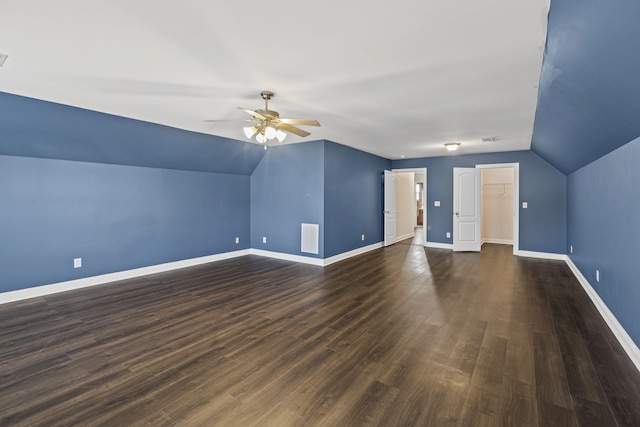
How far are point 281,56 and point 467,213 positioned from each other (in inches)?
257

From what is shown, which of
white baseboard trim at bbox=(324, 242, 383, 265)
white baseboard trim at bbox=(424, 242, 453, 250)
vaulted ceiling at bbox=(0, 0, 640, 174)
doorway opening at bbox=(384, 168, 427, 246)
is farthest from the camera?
doorway opening at bbox=(384, 168, 427, 246)

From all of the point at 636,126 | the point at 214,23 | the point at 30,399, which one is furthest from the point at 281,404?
the point at 636,126

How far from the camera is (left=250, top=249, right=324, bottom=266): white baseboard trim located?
6045 millimetres

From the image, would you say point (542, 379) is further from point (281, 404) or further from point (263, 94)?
point (263, 94)

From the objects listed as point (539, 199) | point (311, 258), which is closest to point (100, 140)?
point (311, 258)

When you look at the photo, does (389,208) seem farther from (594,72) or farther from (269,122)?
(594,72)

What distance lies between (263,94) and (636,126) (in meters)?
3.16

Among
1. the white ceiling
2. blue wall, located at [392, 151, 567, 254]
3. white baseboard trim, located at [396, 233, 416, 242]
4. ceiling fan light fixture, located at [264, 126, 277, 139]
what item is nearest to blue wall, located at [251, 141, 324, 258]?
the white ceiling

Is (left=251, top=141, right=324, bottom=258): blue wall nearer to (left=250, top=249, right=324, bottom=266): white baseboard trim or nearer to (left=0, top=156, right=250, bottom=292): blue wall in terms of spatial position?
(left=250, top=249, right=324, bottom=266): white baseboard trim

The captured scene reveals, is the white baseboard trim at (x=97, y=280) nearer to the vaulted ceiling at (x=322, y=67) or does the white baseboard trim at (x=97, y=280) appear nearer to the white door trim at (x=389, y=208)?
the vaulted ceiling at (x=322, y=67)

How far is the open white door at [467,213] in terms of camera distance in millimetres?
7500

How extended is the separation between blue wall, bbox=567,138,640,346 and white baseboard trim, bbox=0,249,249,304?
6.15 meters

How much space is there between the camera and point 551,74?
99.9 inches

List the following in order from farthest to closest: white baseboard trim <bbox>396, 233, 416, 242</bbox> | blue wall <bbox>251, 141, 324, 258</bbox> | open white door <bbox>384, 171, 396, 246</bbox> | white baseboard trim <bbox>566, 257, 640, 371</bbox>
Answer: white baseboard trim <bbox>396, 233, 416, 242</bbox>, open white door <bbox>384, 171, 396, 246</bbox>, blue wall <bbox>251, 141, 324, 258</bbox>, white baseboard trim <bbox>566, 257, 640, 371</bbox>
